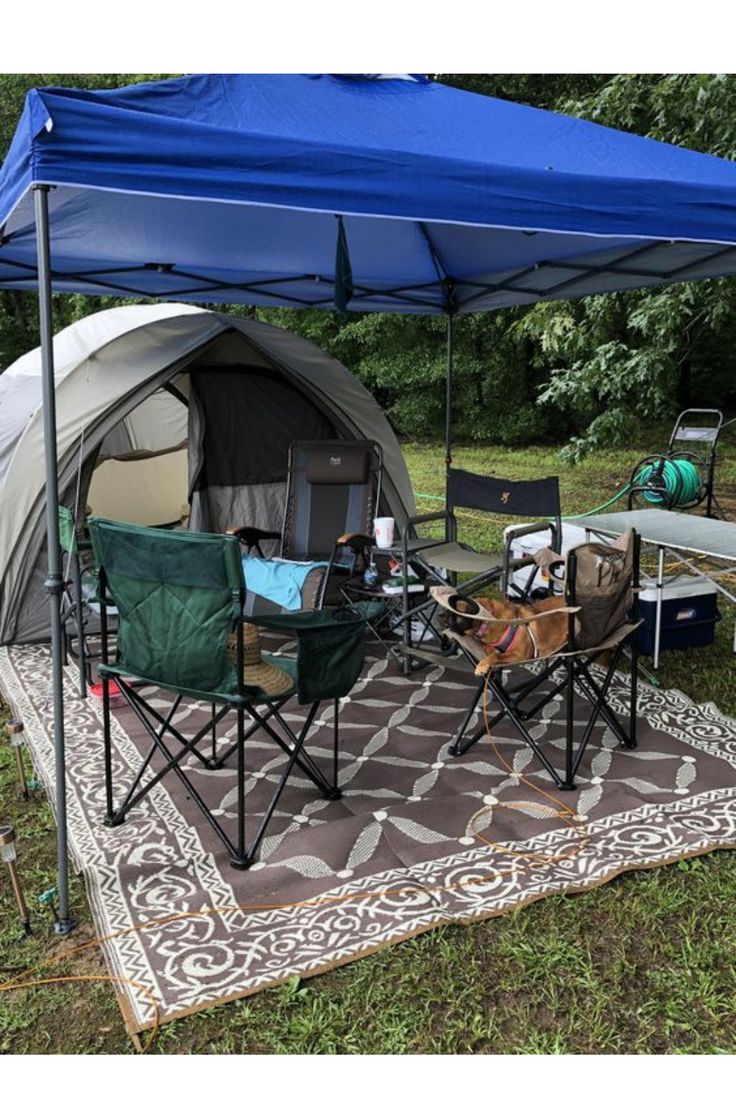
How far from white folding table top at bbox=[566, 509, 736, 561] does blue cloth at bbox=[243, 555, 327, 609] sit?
4.71 feet

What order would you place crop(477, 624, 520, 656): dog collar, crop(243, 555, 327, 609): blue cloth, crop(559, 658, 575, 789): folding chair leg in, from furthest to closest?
crop(243, 555, 327, 609): blue cloth < crop(477, 624, 520, 656): dog collar < crop(559, 658, 575, 789): folding chair leg

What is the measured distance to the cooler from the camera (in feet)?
13.3

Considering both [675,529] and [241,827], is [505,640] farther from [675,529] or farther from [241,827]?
[675,529]

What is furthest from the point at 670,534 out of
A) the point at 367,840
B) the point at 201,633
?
the point at 201,633

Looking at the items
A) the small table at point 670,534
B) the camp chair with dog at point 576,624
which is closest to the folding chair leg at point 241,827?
the camp chair with dog at point 576,624

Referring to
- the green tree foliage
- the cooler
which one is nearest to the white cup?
the cooler

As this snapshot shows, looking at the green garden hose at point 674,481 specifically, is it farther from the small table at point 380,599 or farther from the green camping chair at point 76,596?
the green camping chair at point 76,596

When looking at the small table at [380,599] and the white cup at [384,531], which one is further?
the white cup at [384,531]

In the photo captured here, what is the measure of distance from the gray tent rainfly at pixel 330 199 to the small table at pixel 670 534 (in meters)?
1.19

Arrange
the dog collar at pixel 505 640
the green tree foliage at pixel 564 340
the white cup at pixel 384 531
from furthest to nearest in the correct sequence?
the green tree foliage at pixel 564 340, the white cup at pixel 384 531, the dog collar at pixel 505 640

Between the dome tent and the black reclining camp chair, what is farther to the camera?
the black reclining camp chair

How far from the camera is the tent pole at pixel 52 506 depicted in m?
2.05

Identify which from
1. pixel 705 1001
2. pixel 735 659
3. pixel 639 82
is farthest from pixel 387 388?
pixel 705 1001

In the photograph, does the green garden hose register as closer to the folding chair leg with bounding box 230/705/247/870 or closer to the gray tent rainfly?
the gray tent rainfly
